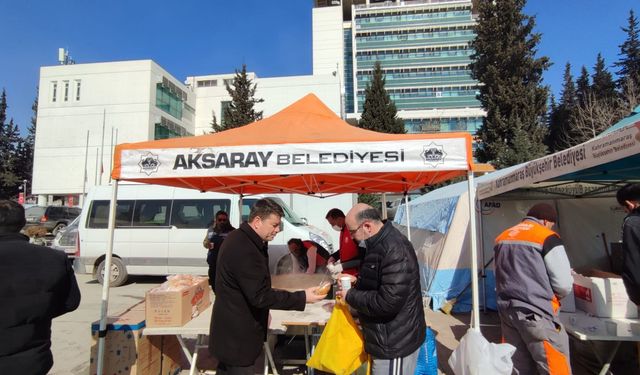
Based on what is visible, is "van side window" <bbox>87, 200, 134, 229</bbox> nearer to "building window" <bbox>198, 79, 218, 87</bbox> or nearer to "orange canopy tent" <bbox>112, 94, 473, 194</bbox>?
"orange canopy tent" <bbox>112, 94, 473, 194</bbox>

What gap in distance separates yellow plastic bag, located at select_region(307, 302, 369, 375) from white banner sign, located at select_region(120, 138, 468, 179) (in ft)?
4.64

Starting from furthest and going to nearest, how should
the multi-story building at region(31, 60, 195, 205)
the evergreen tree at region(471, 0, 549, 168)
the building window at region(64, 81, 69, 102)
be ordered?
1. the building window at region(64, 81, 69, 102)
2. the multi-story building at region(31, 60, 195, 205)
3. the evergreen tree at region(471, 0, 549, 168)

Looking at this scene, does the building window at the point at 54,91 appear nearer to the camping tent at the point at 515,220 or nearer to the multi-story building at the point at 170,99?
the multi-story building at the point at 170,99

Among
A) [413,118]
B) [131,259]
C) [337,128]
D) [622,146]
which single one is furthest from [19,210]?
[413,118]

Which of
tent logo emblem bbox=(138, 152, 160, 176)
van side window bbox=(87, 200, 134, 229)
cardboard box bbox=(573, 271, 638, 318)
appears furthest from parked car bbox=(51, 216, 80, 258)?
cardboard box bbox=(573, 271, 638, 318)

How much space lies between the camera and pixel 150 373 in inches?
146

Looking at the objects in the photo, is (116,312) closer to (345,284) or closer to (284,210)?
(284,210)

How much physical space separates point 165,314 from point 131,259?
6291mm

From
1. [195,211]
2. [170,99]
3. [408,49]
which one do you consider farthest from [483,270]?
[408,49]

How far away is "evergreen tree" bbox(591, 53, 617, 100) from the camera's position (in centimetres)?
3742

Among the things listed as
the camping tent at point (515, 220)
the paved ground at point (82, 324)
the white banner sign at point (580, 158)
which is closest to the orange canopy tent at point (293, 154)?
the white banner sign at point (580, 158)

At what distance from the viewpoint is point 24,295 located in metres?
2.02

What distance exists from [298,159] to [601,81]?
5163 cm

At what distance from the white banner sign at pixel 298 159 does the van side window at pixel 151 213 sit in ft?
18.7
